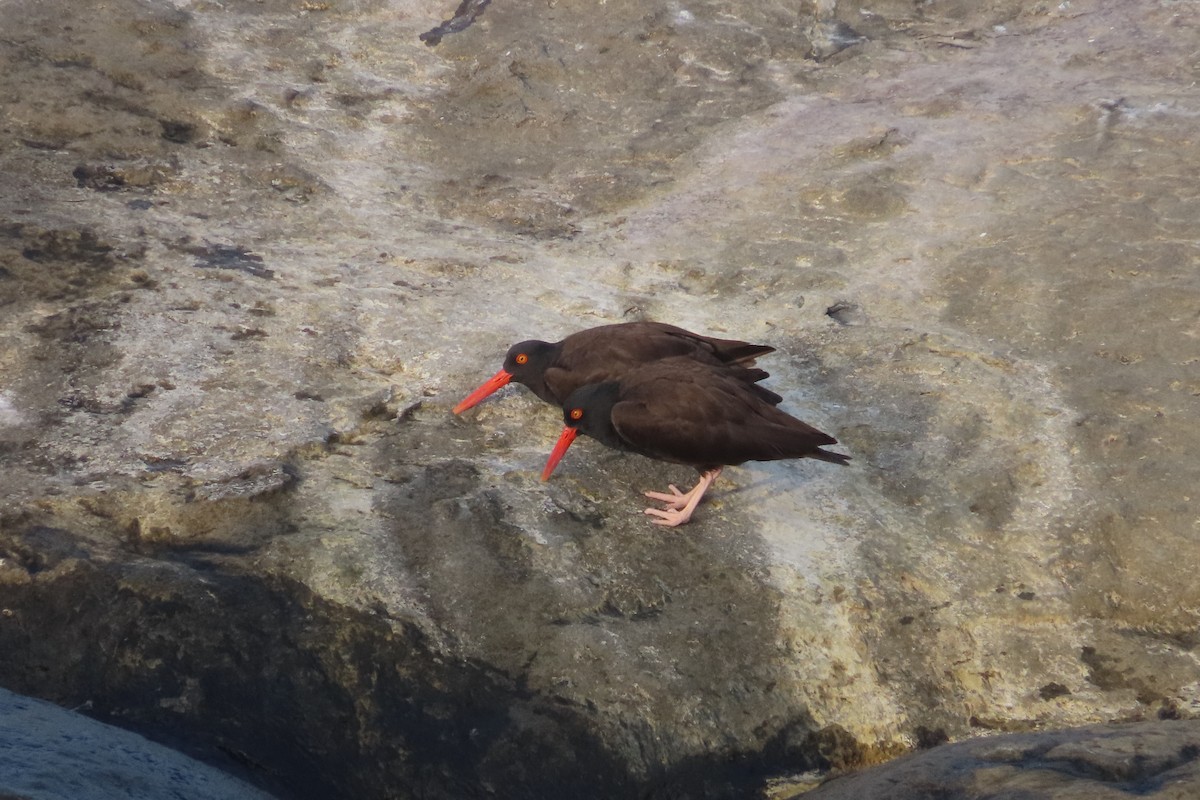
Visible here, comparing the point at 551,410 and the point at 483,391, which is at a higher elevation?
the point at 483,391

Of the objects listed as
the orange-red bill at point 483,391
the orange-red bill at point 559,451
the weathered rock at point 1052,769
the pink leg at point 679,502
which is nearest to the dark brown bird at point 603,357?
the orange-red bill at point 483,391

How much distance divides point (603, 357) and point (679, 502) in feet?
2.70

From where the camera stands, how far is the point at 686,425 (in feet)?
14.2

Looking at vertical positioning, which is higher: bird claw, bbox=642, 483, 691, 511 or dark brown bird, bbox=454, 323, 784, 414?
dark brown bird, bbox=454, 323, 784, 414

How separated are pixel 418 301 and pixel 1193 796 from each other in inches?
157

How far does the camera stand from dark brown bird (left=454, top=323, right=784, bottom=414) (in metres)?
4.82

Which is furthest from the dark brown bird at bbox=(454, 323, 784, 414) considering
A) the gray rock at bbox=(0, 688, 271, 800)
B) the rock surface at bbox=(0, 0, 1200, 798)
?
the gray rock at bbox=(0, 688, 271, 800)

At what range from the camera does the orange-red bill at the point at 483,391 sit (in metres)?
4.78

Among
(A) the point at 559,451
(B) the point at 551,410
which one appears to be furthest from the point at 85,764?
(B) the point at 551,410

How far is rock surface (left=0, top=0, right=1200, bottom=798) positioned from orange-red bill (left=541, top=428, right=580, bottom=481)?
0.18ft

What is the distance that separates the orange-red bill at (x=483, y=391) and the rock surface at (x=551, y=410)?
0.28 feet

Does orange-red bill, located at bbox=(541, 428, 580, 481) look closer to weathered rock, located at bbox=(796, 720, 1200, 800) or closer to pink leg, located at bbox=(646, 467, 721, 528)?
pink leg, located at bbox=(646, 467, 721, 528)

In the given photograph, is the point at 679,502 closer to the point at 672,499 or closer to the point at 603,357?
the point at 672,499

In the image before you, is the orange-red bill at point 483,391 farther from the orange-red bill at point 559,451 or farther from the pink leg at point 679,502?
the pink leg at point 679,502
